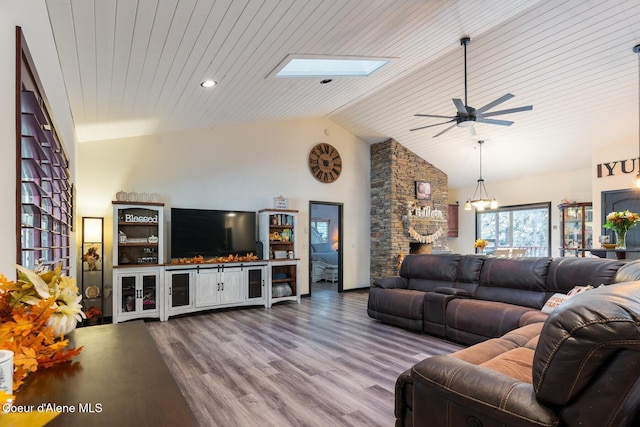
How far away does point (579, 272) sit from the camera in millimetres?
3525

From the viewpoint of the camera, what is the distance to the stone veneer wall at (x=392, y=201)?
780cm

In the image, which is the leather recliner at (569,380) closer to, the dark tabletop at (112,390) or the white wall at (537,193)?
the dark tabletop at (112,390)

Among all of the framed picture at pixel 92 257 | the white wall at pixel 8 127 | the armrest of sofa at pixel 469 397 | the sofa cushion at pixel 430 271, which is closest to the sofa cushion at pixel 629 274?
the armrest of sofa at pixel 469 397

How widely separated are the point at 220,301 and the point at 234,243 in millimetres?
1037

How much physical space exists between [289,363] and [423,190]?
19.7 feet

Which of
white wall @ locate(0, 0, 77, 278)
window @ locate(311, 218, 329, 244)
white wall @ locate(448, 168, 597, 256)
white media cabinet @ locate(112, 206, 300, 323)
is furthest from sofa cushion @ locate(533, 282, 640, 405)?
window @ locate(311, 218, 329, 244)

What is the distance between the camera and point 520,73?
507 centimetres

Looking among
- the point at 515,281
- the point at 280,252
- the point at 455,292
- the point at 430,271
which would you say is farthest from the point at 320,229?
the point at 515,281

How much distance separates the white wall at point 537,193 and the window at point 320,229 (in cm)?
396

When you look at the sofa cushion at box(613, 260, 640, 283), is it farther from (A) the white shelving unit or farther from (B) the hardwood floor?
(A) the white shelving unit

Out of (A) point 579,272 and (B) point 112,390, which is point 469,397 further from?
(A) point 579,272

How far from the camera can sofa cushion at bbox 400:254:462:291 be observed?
482 centimetres

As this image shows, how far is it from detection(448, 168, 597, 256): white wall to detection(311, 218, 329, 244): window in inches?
156

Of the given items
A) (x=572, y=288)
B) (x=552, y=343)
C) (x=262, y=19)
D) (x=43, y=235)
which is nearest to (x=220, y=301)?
→ (x=43, y=235)
